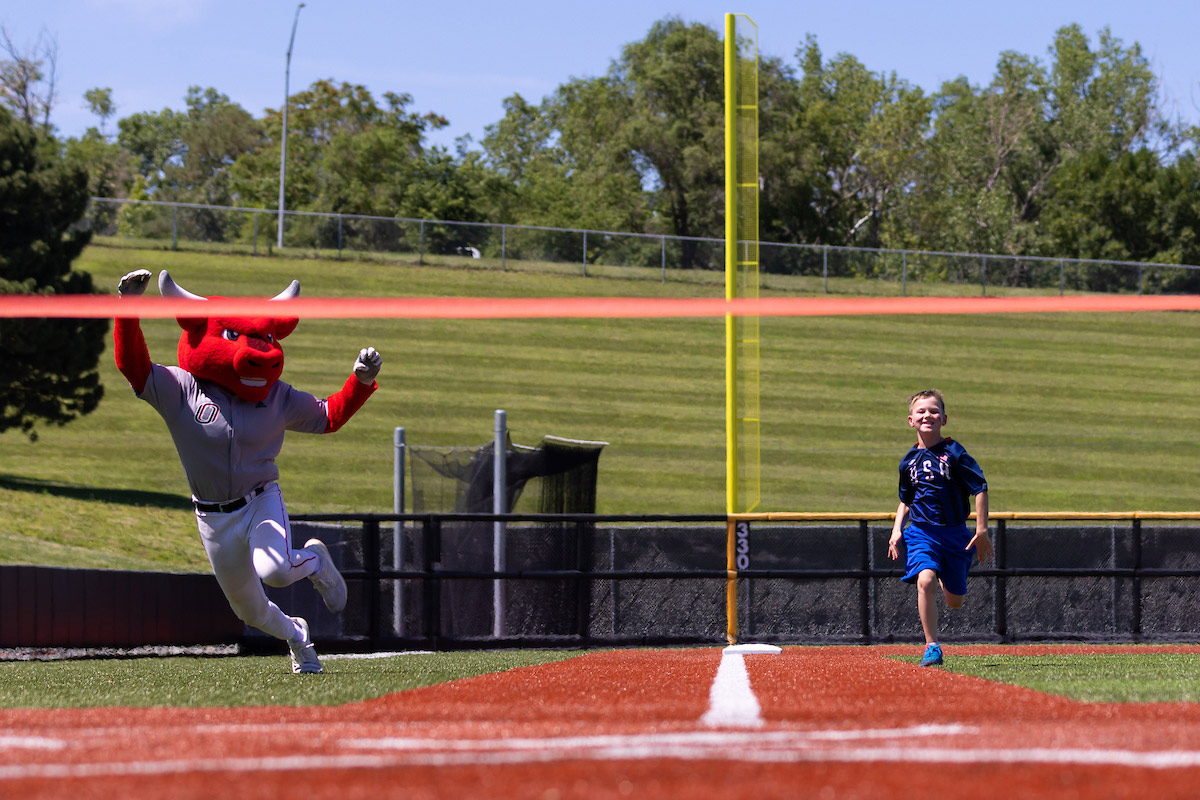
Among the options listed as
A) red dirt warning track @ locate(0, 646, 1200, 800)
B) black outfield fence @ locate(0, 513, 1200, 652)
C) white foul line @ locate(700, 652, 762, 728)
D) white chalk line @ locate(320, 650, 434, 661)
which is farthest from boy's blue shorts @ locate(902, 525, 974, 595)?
white chalk line @ locate(320, 650, 434, 661)

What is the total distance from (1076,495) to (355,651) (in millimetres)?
16975

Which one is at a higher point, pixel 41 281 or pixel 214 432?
pixel 41 281

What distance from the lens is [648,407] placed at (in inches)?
1076

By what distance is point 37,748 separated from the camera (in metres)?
3.13

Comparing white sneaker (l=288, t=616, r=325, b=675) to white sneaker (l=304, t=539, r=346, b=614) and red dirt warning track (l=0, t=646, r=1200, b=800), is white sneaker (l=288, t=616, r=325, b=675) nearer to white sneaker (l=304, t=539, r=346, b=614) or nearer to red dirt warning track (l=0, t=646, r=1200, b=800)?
white sneaker (l=304, t=539, r=346, b=614)

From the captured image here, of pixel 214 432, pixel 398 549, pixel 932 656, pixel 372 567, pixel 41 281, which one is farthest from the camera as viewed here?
pixel 41 281

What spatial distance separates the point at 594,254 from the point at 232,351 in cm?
2991

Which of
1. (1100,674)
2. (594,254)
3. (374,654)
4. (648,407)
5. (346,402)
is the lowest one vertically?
(374,654)

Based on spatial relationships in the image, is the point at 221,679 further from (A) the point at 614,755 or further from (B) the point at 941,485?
(A) the point at 614,755

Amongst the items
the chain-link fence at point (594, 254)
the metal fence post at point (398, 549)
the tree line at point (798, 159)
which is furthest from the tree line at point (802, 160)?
the metal fence post at point (398, 549)

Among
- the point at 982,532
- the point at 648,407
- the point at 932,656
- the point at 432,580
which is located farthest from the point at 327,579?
the point at 648,407

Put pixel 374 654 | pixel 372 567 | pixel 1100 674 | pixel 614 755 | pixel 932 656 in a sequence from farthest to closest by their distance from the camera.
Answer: pixel 372 567 → pixel 374 654 → pixel 932 656 → pixel 1100 674 → pixel 614 755

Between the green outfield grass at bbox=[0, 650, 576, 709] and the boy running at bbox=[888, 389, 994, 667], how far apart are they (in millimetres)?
2298

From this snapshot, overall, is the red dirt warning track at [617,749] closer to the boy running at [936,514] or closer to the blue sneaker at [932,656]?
the blue sneaker at [932,656]
